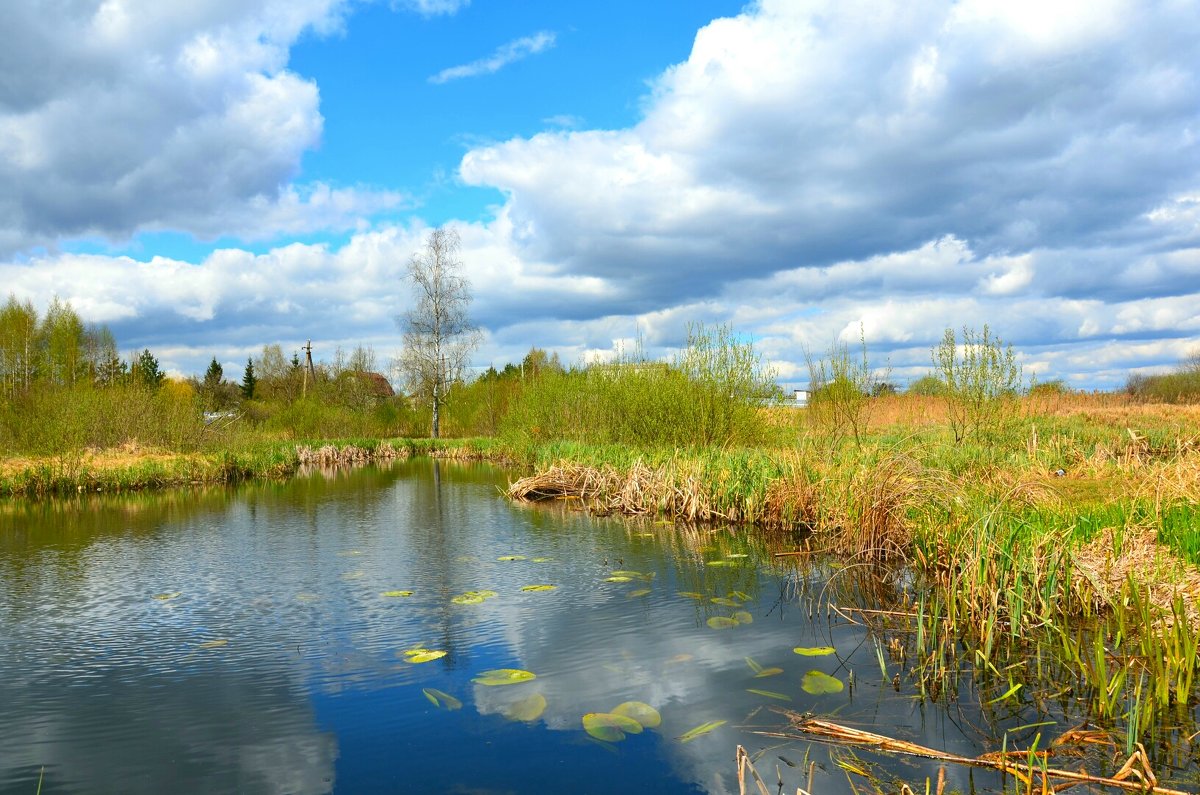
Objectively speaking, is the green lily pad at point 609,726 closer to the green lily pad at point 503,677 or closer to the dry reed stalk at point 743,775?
the green lily pad at point 503,677

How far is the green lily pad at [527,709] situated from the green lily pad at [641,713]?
47 cm

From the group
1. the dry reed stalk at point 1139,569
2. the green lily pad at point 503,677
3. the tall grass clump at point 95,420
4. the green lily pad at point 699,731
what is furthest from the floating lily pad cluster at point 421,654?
the tall grass clump at point 95,420

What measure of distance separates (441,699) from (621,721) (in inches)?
47.9

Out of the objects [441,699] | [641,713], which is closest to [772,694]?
[641,713]

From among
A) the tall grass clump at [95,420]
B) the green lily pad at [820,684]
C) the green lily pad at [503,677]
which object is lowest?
the green lily pad at [820,684]

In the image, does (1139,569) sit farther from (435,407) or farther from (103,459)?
(435,407)

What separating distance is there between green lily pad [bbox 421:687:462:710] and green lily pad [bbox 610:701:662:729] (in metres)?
1.01

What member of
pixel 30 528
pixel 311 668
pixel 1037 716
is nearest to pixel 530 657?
pixel 311 668

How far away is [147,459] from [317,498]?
251 inches

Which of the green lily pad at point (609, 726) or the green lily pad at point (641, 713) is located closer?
the green lily pad at point (609, 726)

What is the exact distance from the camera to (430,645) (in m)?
5.74

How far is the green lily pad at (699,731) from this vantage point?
4.08 meters

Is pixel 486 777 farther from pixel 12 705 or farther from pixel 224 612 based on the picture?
pixel 224 612

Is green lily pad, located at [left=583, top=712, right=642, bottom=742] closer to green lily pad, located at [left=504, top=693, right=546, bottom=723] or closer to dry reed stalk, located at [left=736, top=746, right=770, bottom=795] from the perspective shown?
green lily pad, located at [left=504, top=693, right=546, bottom=723]
